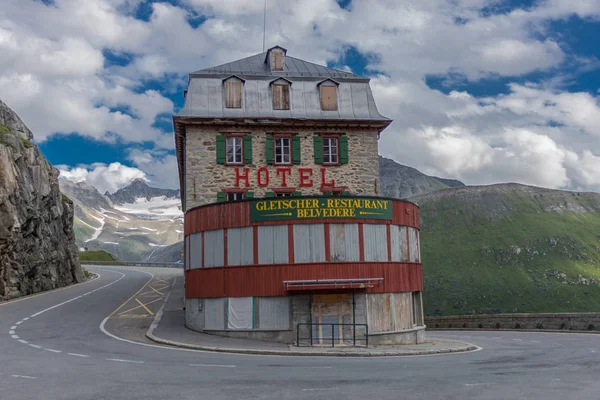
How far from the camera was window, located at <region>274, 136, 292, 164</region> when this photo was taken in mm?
36344

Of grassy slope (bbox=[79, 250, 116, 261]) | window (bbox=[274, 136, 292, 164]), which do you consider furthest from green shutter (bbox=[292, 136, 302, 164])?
grassy slope (bbox=[79, 250, 116, 261])

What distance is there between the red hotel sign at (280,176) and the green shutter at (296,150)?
56cm

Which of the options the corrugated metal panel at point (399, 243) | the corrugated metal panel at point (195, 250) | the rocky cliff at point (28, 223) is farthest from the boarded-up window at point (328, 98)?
the rocky cliff at point (28, 223)

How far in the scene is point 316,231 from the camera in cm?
2567

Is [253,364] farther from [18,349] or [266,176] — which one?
[266,176]

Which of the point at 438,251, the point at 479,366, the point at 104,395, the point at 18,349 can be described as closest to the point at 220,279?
the point at 18,349

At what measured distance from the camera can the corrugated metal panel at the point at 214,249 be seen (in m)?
26.6

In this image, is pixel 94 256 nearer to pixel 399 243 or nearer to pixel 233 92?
pixel 233 92

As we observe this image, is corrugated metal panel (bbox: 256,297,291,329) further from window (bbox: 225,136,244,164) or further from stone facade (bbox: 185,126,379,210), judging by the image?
window (bbox: 225,136,244,164)

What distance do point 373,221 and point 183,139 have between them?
672 inches

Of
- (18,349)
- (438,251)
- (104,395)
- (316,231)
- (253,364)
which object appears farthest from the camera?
(438,251)

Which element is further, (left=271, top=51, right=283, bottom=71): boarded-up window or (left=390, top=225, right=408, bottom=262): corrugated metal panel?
(left=271, top=51, right=283, bottom=71): boarded-up window

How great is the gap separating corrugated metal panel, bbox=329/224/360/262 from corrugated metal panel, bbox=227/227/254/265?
3.49 m

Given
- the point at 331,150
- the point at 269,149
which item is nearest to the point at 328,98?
the point at 331,150
